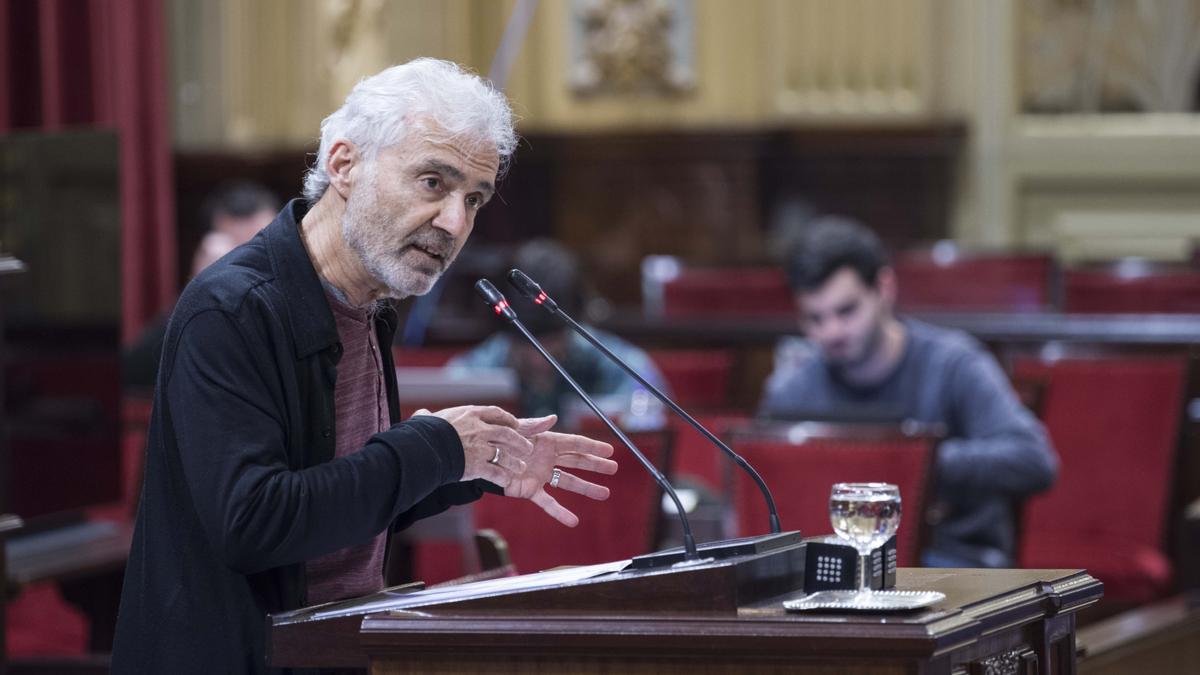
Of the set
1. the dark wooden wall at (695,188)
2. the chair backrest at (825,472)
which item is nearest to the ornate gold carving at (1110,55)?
the dark wooden wall at (695,188)

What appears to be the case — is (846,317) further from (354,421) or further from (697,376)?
(354,421)

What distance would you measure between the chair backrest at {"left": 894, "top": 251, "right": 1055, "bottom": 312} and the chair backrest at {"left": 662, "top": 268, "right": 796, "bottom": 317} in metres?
0.47

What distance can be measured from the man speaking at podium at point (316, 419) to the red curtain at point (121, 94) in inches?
171

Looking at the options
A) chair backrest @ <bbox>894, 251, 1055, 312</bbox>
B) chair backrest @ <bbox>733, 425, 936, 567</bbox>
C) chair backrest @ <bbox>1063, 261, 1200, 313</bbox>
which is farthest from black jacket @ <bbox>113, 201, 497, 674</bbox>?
chair backrest @ <bbox>894, 251, 1055, 312</bbox>

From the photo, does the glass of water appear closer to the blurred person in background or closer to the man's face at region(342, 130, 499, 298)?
the man's face at region(342, 130, 499, 298)

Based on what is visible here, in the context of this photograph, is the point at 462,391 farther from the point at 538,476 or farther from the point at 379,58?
the point at 379,58

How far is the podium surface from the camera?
1.57 meters

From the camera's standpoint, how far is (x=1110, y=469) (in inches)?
174

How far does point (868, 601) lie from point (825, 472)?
190cm

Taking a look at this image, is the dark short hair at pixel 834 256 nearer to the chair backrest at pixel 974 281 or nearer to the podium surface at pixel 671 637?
the chair backrest at pixel 974 281

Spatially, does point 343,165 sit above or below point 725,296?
above

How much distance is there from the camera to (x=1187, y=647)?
3.48 meters

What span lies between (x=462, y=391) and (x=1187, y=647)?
160cm

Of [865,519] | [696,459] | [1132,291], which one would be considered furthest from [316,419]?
[1132,291]
